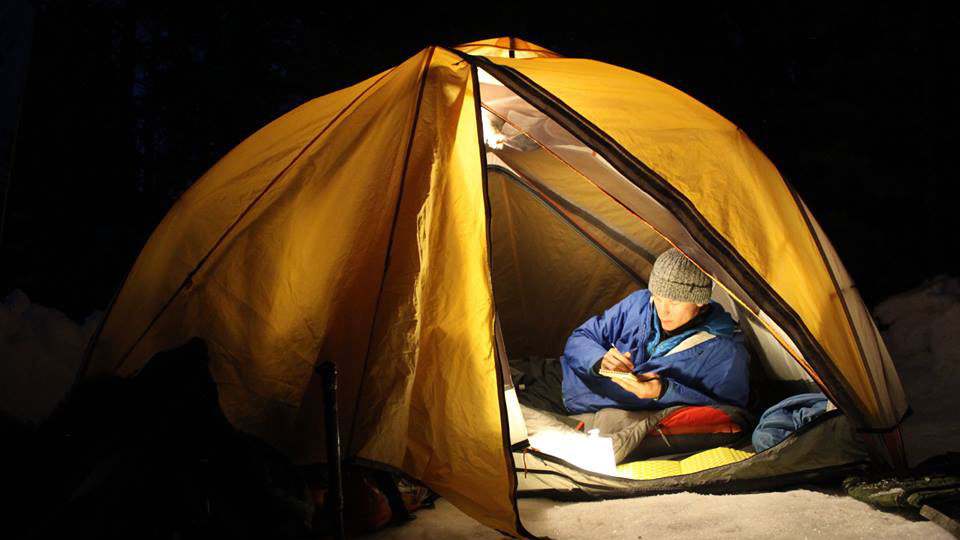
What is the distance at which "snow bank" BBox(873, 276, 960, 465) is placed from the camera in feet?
10.4

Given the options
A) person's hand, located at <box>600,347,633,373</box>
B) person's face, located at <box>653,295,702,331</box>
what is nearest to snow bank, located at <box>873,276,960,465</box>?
person's face, located at <box>653,295,702,331</box>

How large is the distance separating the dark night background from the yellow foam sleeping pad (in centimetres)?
409

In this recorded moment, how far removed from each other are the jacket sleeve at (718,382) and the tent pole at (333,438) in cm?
156

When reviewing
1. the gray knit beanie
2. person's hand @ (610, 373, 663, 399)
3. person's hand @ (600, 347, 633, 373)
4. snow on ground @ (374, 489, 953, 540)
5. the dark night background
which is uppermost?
the dark night background

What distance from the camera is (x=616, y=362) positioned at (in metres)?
3.14

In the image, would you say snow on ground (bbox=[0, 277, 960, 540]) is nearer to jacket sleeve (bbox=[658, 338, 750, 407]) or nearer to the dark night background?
jacket sleeve (bbox=[658, 338, 750, 407])

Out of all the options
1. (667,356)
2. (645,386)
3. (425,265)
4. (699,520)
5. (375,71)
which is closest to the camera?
(699,520)

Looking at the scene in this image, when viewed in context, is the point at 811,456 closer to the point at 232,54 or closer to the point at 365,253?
the point at 365,253

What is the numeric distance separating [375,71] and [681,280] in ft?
24.3

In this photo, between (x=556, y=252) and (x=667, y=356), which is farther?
(x=556, y=252)

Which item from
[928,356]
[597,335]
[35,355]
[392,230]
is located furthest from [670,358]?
[35,355]

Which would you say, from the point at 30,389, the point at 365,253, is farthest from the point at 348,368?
the point at 30,389

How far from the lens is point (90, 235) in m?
7.28

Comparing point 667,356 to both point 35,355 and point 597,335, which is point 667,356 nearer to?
point 597,335
